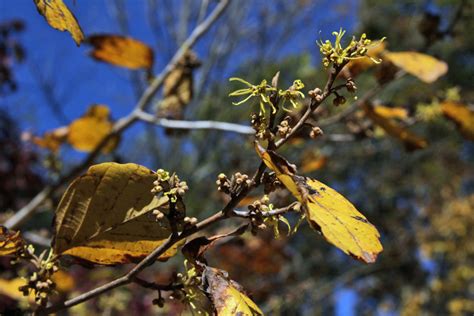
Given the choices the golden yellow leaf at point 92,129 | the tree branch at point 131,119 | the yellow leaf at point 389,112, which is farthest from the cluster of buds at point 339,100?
the golden yellow leaf at point 92,129

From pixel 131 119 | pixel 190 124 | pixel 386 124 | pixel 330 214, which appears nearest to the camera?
pixel 330 214

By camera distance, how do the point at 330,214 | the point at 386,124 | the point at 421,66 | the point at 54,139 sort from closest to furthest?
the point at 330,214 → the point at 421,66 → the point at 386,124 → the point at 54,139

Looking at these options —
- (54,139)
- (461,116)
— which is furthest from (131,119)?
(461,116)

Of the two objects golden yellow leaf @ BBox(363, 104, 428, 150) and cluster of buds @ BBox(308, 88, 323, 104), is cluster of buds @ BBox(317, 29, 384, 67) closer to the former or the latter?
cluster of buds @ BBox(308, 88, 323, 104)

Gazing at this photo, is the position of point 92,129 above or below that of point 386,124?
above

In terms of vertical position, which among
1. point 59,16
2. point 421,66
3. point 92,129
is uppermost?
point 92,129

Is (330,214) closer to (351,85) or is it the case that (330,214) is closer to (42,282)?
(351,85)

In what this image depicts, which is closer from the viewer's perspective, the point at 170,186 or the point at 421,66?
the point at 170,186
